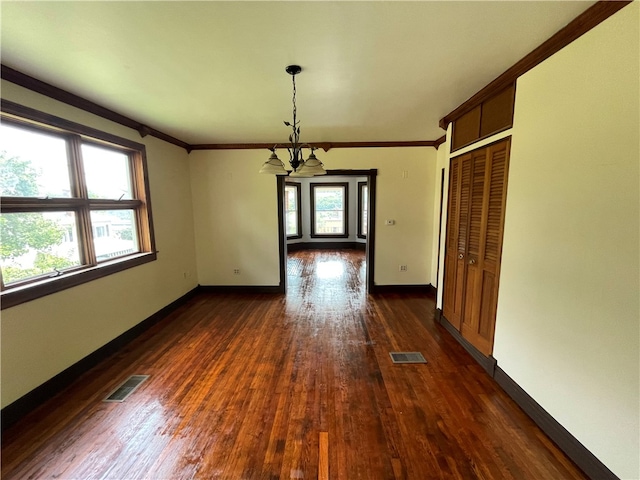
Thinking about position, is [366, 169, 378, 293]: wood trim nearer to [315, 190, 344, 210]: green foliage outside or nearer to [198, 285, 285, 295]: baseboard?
[198, 285, 285, 295]: baseboard

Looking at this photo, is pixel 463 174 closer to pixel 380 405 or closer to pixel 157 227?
pixel 380 405

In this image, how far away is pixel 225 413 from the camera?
79.4 inches

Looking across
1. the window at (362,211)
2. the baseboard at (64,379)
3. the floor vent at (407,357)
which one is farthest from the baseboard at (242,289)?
the window at (362,211)

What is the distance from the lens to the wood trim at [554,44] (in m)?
1.39

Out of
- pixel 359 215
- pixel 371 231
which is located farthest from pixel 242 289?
pixel 359 215

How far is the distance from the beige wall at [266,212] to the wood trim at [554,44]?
1.91 metres

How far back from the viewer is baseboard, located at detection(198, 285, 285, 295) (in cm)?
485

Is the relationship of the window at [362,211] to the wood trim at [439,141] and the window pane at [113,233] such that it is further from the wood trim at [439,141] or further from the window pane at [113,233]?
the window pane at [113,233]

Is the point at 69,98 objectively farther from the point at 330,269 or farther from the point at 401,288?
the point at 330,269

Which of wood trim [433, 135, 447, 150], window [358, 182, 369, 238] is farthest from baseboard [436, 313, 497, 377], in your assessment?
window [358, 182, 369, 238]

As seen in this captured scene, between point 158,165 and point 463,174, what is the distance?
4.02 m

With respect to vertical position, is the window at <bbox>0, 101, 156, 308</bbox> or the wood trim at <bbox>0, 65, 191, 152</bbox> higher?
the wood trim at <bbox>0, 65, 191, 152</bbox>

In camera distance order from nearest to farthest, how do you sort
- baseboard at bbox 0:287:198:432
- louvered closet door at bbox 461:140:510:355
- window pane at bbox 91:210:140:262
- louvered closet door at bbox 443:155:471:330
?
Answer: baseboard at bbox 0:287:198:432 → louvered closet door at bbox 461:140:510:355 → window pane at bbox 91:210:140:262 → louvered closet door at bbox 443:155:471:330

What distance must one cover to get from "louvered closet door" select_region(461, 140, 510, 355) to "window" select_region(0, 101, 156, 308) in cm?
389
